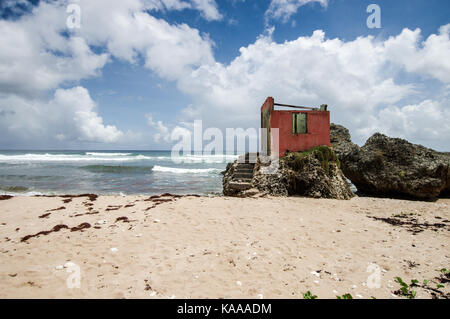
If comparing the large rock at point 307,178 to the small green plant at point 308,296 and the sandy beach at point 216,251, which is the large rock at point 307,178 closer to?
the sandy beach at point 216,251

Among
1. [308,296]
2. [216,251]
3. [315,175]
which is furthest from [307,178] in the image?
[308,296]

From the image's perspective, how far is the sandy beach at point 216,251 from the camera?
3.21 m

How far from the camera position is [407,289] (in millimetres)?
3166

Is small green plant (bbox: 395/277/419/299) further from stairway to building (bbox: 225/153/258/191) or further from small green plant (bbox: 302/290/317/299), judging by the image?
stairway to building (bbox: 225/153/258/191)

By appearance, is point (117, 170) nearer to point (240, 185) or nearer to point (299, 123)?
point (240, 185)

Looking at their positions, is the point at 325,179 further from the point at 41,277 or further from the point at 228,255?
the point at 41,277

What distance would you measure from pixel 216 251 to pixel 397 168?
11.3m

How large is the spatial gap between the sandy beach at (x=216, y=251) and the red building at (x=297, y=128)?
4.42 metres

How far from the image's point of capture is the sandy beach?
3205 mm

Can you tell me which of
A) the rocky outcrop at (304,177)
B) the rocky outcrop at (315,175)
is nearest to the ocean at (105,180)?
the rocky outcrop at (304,177)

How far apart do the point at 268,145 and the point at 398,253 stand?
8.21 metres
